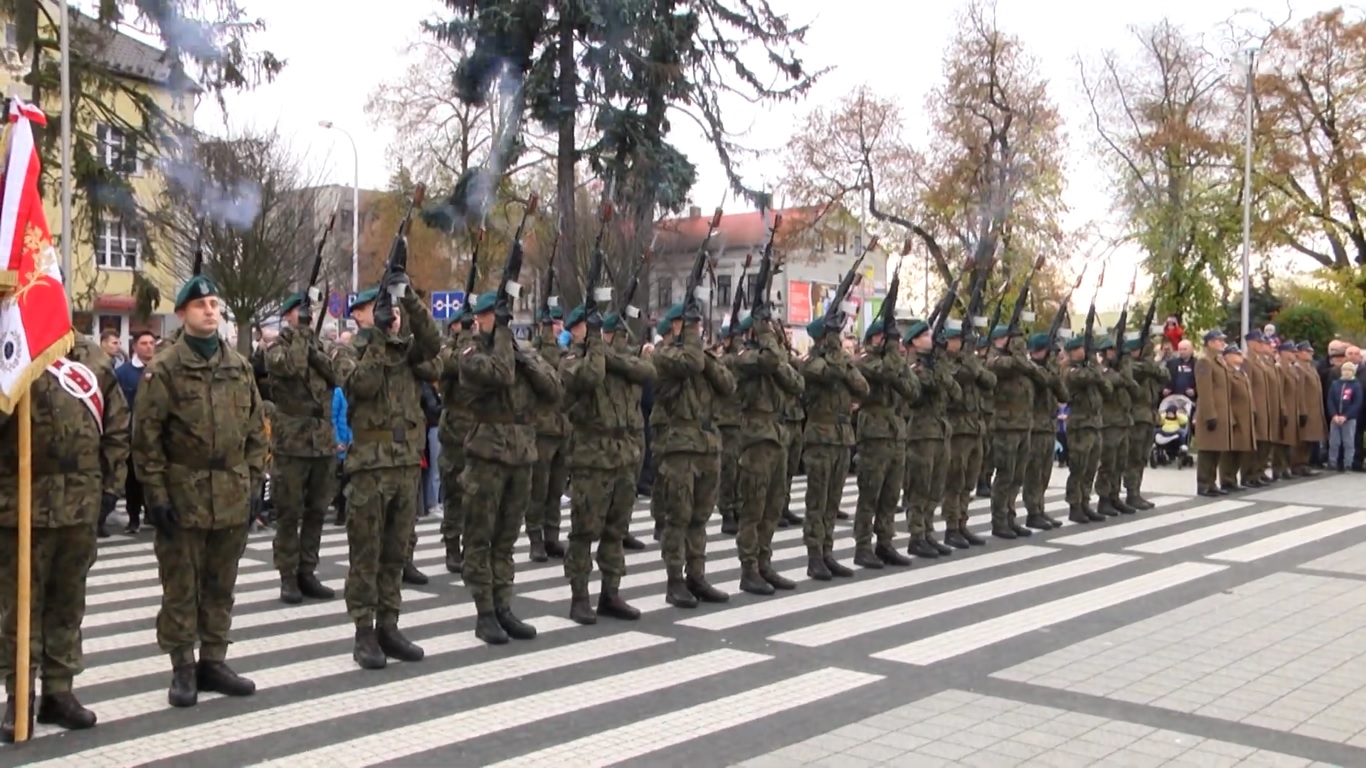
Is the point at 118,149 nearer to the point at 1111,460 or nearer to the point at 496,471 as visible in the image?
the point at 496,471

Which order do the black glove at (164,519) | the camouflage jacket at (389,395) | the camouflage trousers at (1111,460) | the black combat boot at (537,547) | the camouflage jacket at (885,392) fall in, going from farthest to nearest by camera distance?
1. the camouflage trousers at (1111,460)
2. the black combat boot at (537,547)
3. the camouflage jacket at (885,392)
4. the camouflage jacket at (389,395)
5. the black glove at (164,519)

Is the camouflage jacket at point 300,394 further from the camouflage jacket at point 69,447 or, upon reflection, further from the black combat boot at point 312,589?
the camouflage jacket at point 69,447

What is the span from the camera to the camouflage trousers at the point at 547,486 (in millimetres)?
10641

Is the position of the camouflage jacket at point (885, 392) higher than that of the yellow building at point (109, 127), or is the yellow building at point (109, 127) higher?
the yellow building at point (109, 127)

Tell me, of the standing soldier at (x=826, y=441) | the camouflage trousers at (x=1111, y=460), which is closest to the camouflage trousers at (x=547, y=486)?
the standing soldier at (x=826, y=441)

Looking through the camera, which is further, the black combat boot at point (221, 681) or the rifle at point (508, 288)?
the rifle at point (508, 288)

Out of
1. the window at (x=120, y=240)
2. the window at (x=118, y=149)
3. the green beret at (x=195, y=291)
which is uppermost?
the window at (x=118, y=149)

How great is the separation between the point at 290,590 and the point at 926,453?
5358mm

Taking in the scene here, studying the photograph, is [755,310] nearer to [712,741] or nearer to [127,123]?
[712,741]

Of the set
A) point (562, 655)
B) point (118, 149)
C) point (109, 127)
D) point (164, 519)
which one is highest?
point (109, 127)

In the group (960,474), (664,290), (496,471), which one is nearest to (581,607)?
(496,471)

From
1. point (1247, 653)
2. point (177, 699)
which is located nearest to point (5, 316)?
point (177, 699)

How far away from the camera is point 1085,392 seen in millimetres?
13727

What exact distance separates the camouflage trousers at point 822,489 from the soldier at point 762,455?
546 mm
